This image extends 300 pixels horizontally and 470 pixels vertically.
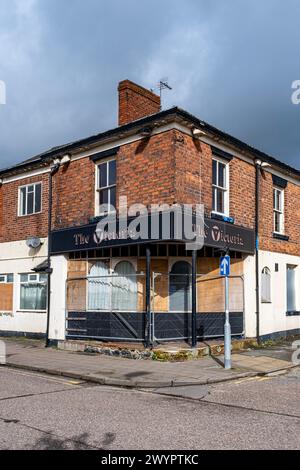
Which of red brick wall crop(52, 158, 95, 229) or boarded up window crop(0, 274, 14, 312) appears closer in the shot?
red brick wall crop(52, 158, 95, 229)

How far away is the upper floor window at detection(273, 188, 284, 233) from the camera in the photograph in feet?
60.6

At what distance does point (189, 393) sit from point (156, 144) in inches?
288

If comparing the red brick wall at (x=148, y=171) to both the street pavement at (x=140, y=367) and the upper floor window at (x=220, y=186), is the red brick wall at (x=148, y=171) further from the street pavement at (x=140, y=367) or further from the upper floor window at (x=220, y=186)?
the street pavement at (x=140, y=367)

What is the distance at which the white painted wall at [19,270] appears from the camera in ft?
57.5

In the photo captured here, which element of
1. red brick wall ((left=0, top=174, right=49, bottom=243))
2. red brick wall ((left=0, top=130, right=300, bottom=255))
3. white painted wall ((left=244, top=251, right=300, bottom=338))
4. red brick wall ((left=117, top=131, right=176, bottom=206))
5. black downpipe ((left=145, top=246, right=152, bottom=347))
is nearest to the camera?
black downpipe ((left=145, top=246, right=152, bottom=347))

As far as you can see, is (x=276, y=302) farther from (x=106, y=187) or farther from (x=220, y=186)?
(x=106, y=187)

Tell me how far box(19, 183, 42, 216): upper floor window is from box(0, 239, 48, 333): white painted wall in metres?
1.20

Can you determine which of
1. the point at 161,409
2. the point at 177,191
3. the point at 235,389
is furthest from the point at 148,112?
the point at 161,409

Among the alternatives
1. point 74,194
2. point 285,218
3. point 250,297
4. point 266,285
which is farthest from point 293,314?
point 74,194

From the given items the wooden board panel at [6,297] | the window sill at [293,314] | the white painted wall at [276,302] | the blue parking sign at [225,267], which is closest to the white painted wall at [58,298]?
the wooden board panel at [6,297]

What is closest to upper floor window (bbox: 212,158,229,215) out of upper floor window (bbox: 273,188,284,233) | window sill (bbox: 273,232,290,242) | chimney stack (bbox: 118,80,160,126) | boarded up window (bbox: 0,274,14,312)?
window sill (bbox: 273,232,290,242)

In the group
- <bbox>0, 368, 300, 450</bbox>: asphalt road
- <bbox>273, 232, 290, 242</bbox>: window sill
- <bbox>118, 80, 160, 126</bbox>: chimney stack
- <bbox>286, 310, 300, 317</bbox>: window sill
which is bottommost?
<bbox>0, 368, 300, 450</bbox>: asphalt road

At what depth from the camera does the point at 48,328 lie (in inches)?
645

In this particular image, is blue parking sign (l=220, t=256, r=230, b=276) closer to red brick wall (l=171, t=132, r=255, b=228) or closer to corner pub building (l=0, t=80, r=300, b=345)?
corner pub building (l=0, t=80, r=300, b=345)
